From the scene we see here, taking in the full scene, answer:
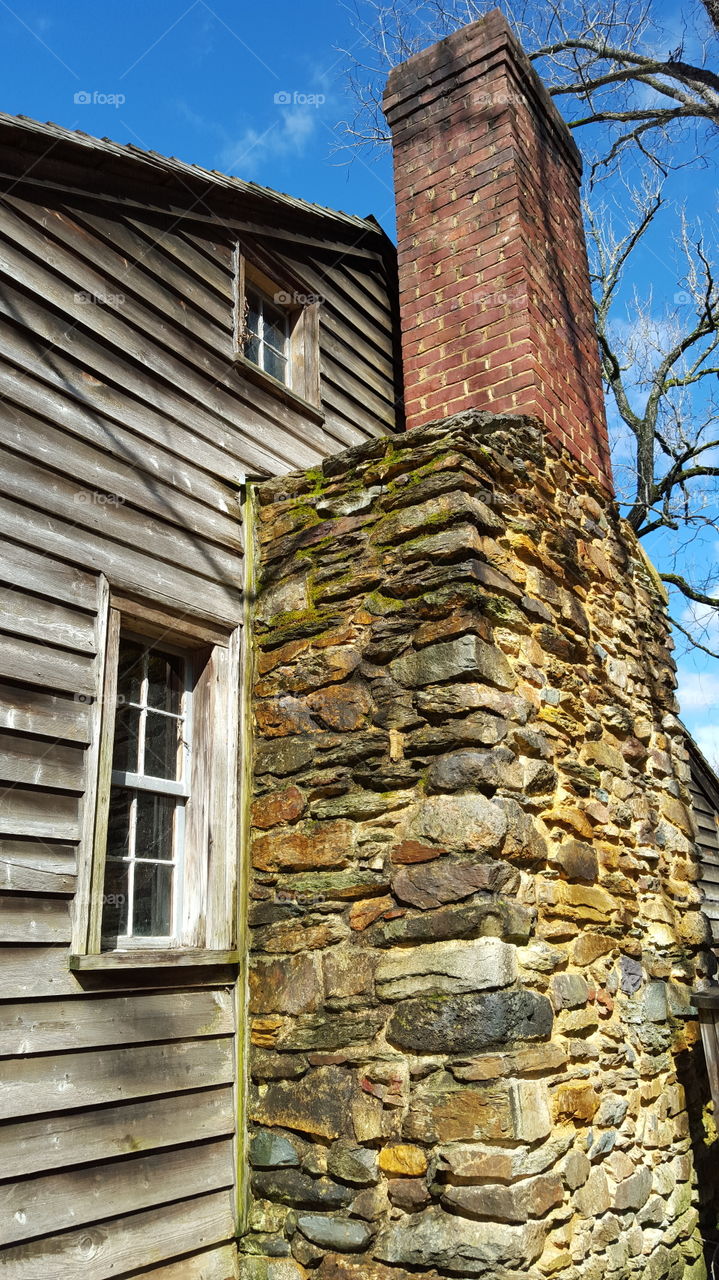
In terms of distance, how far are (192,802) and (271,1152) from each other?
4.95ft

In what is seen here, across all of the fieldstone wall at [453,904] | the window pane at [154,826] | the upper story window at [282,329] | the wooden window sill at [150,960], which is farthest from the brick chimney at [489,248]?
the wooden window sill at [150,960]

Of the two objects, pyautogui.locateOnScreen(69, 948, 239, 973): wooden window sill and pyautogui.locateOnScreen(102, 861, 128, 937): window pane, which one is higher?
pyautogui.locateOnScreen(102, 861, 128, 937): window pane

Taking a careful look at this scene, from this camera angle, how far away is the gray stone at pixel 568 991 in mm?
3744

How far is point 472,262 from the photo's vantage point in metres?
5.43

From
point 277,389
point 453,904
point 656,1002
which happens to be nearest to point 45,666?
point 453,904

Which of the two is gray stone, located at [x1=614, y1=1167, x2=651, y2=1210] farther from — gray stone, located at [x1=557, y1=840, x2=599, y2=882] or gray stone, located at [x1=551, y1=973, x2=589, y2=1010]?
gray stone, located at [x1=557, y1=840, x2=599, y2=882]

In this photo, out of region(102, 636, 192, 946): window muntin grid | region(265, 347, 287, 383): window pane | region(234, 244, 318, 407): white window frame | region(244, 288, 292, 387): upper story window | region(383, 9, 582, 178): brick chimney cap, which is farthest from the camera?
region(265, 347, 287, 383): window pane

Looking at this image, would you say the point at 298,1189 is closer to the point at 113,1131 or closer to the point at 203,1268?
the point at 203,1268

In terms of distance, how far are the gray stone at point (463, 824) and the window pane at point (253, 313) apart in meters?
3.46

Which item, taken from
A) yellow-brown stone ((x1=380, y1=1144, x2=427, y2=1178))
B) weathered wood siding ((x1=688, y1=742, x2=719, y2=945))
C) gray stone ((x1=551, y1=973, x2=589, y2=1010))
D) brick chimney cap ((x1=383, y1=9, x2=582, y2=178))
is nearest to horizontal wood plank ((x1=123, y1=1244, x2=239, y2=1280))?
yellow-brown stone ((x1=380, y1=1144, x2=427, y2=1178))

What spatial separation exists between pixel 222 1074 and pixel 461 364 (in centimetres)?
382

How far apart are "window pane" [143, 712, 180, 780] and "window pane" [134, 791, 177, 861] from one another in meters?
0.11

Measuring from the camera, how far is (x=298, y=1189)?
3.76 m

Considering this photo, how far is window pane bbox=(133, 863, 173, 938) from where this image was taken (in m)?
4.06
